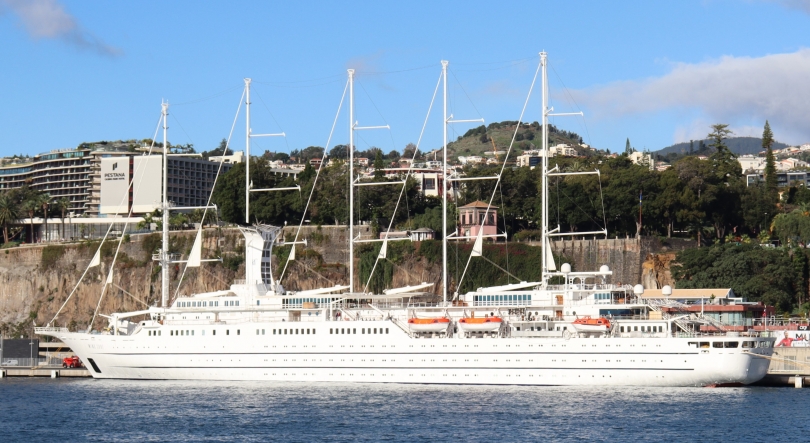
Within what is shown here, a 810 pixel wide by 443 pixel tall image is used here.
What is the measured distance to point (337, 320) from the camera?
54.3 meters

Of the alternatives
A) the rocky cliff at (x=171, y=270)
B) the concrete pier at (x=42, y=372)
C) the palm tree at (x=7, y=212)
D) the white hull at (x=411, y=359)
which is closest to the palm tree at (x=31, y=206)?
the palm tree at (x=7, y=212)

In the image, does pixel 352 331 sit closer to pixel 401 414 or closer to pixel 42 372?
pixel 401 414

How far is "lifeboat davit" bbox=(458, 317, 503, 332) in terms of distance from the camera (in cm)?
5122

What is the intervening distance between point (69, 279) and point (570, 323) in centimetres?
5176

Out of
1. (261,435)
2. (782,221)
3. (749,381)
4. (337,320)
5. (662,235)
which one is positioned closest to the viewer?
(261,435)

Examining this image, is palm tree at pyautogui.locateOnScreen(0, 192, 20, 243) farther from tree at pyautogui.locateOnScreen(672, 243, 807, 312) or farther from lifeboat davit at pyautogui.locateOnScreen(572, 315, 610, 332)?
lifeboat davit at pyautogui.locateOnScreen(572, 315, 610, 332)

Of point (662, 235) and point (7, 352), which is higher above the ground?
point (662, 235)


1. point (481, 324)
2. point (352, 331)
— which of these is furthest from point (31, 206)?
point (481, 324)

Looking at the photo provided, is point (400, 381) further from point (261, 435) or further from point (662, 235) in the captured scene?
point (662, 235)

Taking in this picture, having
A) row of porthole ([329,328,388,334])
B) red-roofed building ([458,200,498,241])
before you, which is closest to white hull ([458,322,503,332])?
row of porthole ([329,328,388,334])

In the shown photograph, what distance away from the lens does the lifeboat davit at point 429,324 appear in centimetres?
5175

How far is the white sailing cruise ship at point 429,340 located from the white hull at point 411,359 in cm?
5

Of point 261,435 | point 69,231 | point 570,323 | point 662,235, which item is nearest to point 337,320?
point 570,323

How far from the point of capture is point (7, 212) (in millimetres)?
98625
